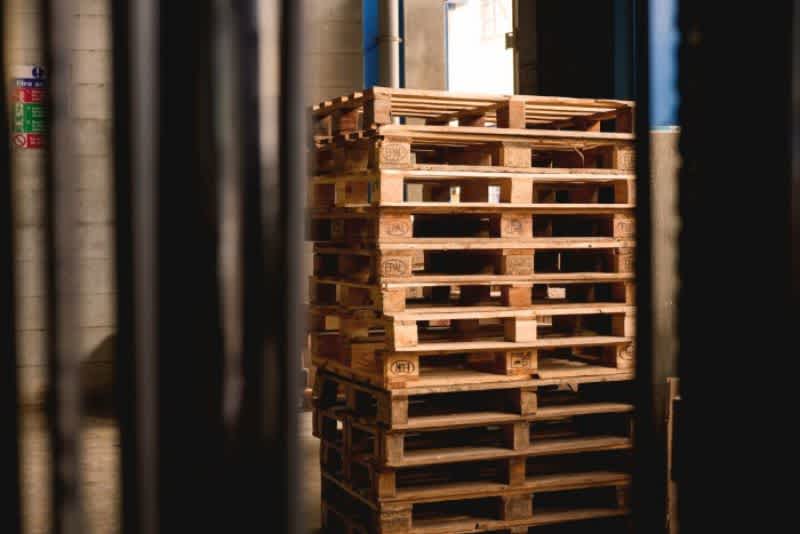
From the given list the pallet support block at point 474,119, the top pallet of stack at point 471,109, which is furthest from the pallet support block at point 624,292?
the pallet support block at point 474,119

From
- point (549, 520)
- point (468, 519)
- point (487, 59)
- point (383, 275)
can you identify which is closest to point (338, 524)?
point (468, 519)

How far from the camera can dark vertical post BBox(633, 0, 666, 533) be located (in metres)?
0.89

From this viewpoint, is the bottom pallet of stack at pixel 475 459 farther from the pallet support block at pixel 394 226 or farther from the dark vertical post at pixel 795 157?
the dark vertical post at pixel 795 157

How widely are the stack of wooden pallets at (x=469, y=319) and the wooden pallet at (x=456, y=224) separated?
1cm

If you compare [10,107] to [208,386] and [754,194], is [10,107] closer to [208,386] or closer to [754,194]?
[208,386]

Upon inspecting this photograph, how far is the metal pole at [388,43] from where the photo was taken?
28.8 feet

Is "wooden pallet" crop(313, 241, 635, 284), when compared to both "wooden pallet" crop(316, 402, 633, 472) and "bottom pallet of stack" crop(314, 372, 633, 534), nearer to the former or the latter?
"bottom pallet of stack" crop(314, 372, 633, 534)

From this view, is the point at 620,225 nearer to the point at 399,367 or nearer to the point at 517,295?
the point at 517,295

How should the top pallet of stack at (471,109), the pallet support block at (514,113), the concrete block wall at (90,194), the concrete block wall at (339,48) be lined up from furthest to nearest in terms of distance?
the concrete block wall at (339,48) → the concrete block wall at (90,194) → the pallet support block at (514,113) → the top pallet of stack at (471,109)

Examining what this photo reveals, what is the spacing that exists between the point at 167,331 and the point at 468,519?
3671 mm

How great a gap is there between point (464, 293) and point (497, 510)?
1073mm

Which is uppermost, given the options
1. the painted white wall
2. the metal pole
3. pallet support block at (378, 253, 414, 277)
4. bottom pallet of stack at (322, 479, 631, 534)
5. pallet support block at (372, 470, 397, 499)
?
the painted white wall

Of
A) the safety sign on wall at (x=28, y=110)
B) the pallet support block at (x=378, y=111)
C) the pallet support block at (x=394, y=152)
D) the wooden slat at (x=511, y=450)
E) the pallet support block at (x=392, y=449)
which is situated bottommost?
the wooden slat at (x=511, y=450)

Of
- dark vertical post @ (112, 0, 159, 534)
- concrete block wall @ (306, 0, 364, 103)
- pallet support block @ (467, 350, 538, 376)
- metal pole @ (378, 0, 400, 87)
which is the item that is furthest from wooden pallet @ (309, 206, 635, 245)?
concrete block wall @ (306, 0, 364, 103)
